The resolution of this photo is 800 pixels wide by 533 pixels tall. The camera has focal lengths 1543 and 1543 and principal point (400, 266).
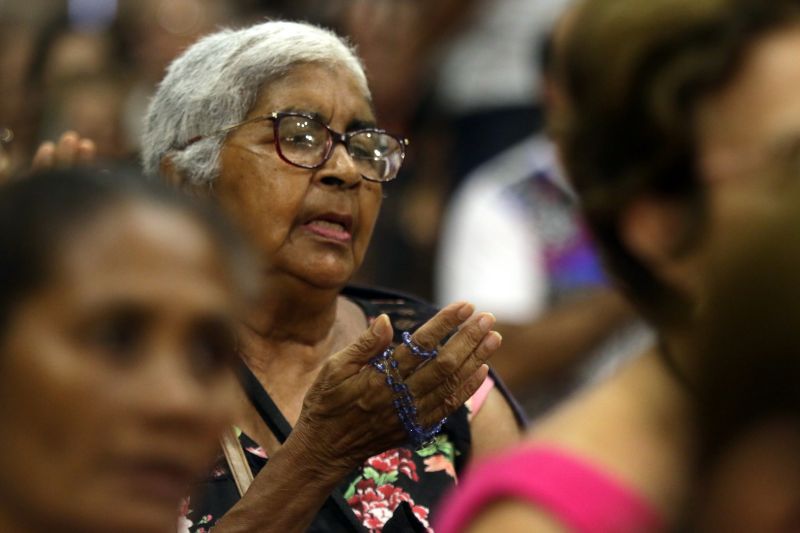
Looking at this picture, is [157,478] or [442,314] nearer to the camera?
[157,478]

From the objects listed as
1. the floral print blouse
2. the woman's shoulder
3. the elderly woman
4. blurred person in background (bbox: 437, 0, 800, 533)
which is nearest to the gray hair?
the elderly woman

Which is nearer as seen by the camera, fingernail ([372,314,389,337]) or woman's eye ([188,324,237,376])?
woman's eye ([188,324,237,376])

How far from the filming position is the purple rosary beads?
3.20 metres

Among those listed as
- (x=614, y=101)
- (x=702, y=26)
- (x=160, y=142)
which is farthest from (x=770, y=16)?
(x=160, y=142)

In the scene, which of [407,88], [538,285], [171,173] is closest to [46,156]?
[171,173]

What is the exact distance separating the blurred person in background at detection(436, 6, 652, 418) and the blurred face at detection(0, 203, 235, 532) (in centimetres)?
422

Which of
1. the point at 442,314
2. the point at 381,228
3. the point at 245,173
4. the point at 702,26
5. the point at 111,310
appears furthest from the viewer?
the point at 381,228

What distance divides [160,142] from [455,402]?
3.84ft

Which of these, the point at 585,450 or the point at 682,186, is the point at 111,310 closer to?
the point at 585,450

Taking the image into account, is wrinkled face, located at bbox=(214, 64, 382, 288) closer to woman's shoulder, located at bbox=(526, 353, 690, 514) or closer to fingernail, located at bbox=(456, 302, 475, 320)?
fingernail, located at bbox=(456, 302, 475, 320)

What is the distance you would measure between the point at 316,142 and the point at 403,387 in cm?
84

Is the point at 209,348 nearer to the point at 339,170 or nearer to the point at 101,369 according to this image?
the point at 101,369

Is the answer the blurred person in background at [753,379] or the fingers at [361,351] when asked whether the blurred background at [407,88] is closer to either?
the fingers at [361,351]

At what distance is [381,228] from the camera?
22.6 ft
